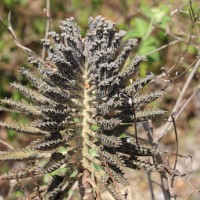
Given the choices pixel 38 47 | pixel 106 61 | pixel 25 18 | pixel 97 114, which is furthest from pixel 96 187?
pixel 25 18

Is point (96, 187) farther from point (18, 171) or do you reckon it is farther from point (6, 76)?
point (6, 76)

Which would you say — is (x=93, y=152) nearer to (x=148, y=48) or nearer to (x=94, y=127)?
(x=94, y=127)

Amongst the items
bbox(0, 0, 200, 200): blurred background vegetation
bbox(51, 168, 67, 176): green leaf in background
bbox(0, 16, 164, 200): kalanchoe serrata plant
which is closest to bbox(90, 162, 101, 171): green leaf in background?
bbox(0, 16, 164, 200): kalanchoe serrata plant

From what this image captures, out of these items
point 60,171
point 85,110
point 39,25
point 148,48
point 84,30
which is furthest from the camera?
point 39,25

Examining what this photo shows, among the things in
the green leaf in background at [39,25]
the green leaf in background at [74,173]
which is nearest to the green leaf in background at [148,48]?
the green leaf in background at [74,173]

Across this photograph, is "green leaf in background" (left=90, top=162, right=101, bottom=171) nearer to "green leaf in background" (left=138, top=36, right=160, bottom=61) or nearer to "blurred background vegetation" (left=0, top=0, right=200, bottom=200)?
"green leaf in background" (left=138, top=36, right=160, bottom=61)

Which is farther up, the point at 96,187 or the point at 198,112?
the point at 198,112

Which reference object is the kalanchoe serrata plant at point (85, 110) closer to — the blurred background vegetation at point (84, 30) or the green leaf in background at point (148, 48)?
the green leaf in background at point (148, 48)

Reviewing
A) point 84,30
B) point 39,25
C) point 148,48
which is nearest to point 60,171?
point 148,48
